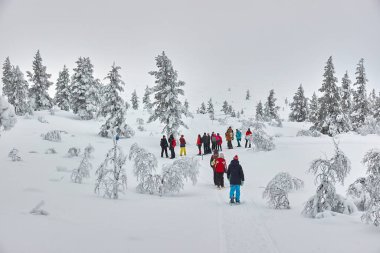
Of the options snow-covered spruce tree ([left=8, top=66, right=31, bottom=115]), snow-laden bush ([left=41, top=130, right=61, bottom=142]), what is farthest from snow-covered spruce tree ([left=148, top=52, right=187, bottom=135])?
snow-covered spruce tree ([left=8, top=66, right=31, bottom=115])

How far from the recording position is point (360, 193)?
392 inches

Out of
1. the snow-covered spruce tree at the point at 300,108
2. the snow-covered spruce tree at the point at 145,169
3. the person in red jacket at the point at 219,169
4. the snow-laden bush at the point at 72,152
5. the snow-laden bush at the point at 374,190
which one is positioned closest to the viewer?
the snow-laden bush at the point at 374,190

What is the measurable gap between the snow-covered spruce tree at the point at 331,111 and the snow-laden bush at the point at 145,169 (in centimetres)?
3080

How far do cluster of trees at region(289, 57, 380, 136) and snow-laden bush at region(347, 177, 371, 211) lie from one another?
26.5m

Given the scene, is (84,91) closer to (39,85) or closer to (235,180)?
(39,85)

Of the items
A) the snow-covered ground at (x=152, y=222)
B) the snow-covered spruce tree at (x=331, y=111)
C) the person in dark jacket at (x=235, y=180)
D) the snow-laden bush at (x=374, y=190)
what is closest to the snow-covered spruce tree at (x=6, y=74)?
the snow-covered ground at (x=152, y=222)

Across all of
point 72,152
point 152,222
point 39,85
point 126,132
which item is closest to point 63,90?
point 39,85

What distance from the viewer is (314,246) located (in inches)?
275

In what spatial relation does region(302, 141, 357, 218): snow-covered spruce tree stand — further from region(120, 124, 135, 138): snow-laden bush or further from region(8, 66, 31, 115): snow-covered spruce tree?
region(8, 66, 31, 115): snow-covered spruce tree

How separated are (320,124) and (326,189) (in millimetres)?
31527

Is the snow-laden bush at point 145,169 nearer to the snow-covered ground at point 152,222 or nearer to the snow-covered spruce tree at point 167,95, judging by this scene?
the snow-covered ground at point 152,222

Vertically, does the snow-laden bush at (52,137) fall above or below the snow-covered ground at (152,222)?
above

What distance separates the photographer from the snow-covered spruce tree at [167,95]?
33.2 m

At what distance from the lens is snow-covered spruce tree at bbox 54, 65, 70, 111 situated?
5494 cm
